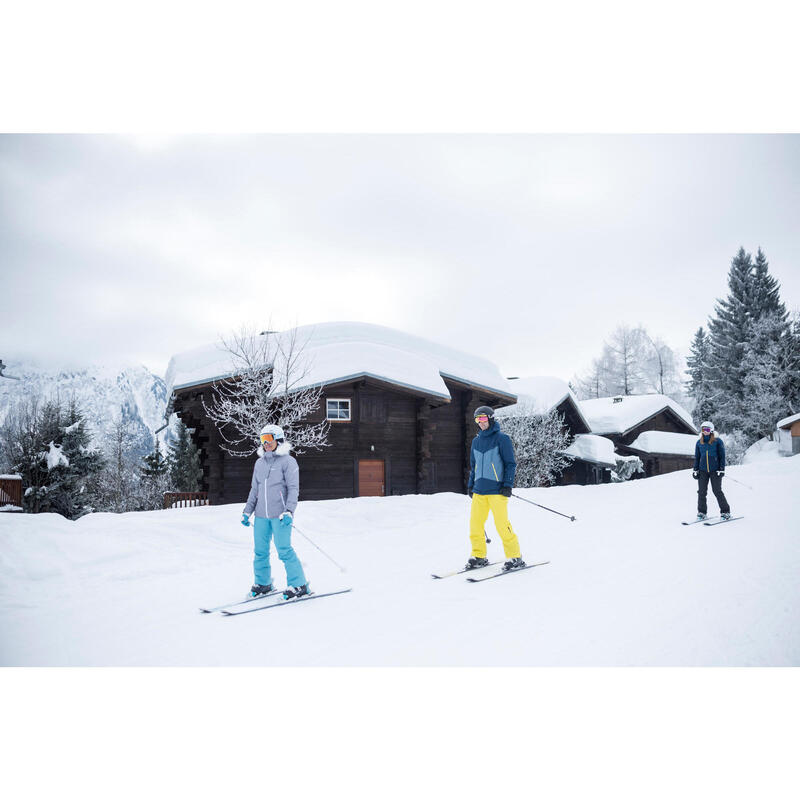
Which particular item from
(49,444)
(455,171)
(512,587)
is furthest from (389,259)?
(49,444)

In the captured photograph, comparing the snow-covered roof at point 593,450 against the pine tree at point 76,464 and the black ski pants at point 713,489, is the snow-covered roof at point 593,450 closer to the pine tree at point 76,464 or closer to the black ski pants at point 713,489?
the black ski pants at point 713,489

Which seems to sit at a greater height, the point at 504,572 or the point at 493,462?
the point at 493,462

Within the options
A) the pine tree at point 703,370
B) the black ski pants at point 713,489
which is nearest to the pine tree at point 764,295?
the pine tree at point 703,370

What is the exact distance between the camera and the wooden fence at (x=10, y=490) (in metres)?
12.6

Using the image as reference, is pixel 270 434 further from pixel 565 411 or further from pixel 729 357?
pixel 565 411

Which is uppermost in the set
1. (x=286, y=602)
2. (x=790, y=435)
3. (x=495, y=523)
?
(x=790, y=435)

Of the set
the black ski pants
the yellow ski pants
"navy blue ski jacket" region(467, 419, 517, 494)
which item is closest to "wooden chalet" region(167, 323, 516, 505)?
the black ski pants

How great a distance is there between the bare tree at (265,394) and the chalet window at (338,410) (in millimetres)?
421

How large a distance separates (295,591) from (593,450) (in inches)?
792

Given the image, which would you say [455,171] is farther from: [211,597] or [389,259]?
[211,597]

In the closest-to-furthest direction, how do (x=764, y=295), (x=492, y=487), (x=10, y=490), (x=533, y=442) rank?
(x=492, y=487) < (x=764, y=295) < (x=10, y=490) < (x=533, y=442)

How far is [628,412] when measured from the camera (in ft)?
78.7

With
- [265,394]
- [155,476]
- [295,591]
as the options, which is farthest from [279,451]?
[155,476]

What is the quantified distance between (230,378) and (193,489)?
21267 mm
